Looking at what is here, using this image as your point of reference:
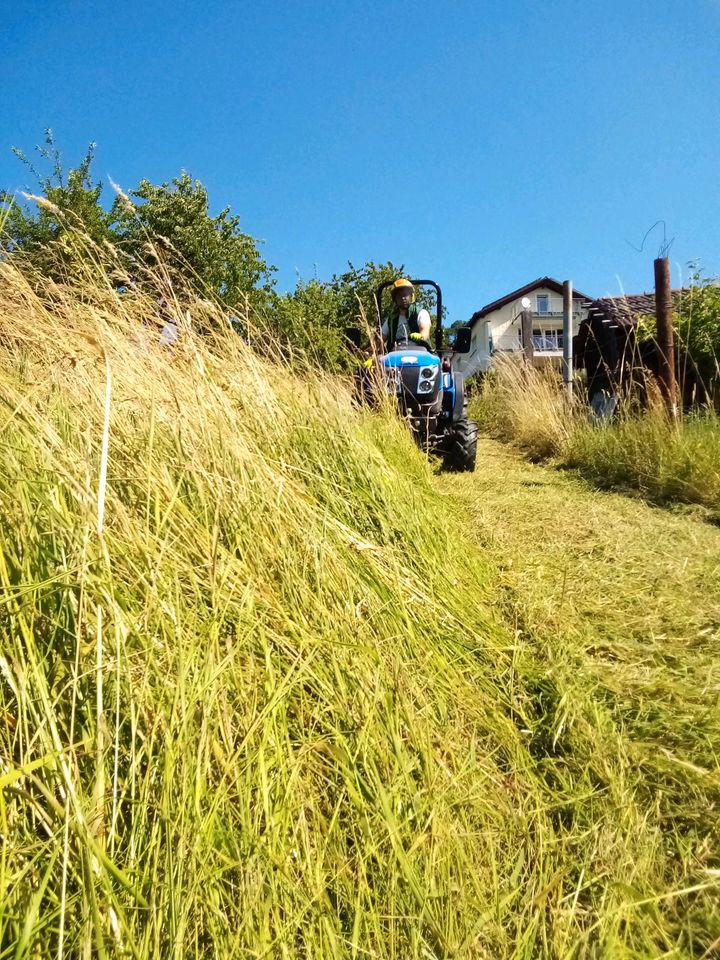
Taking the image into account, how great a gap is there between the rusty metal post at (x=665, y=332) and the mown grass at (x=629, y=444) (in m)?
0.17

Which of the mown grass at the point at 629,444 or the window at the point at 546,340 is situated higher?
the window at the point at 546,340

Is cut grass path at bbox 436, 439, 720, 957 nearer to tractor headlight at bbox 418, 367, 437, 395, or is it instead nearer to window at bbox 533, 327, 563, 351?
tractor headlight at bbox 418, 367, 437, 395

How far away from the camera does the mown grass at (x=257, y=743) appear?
819 millimetres

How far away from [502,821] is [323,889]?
43 centimetres

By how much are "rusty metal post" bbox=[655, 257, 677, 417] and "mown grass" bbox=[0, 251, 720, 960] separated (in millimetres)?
3959

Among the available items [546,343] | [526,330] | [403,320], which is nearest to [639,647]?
[403,320]

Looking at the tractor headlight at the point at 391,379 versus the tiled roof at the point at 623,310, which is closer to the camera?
the tractor headlight at the point at 391,379

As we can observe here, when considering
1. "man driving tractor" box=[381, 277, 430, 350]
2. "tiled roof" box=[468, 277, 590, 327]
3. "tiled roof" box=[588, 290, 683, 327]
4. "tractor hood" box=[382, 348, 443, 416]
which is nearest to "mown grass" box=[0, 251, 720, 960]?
"tractor hood" box=[382, 348, 443, 416]

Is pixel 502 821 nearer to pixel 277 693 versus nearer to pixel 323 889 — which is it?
pixel 323 889

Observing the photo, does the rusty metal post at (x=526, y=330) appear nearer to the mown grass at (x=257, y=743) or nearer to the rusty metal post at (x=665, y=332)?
the rusty metal post at (x=665, y=332)

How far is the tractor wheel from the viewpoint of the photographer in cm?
516

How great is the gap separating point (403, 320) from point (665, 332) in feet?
7.55

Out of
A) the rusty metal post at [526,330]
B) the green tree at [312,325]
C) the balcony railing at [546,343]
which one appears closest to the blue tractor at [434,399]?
the green tree at [312,325]

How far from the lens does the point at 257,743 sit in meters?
1.03
